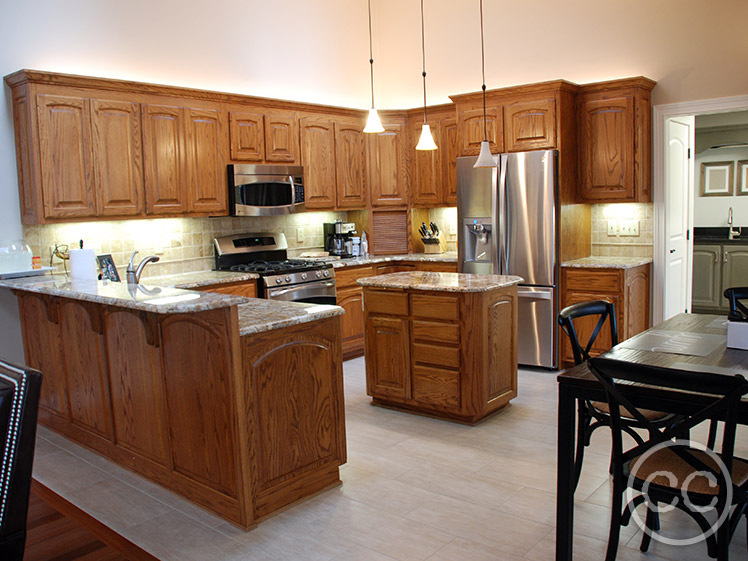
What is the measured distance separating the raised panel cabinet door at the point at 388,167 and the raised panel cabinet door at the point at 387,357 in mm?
2425

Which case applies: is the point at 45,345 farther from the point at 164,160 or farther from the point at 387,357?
the point at 387,357

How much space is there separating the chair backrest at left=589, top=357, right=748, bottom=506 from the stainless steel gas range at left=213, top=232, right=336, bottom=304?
3.49 metres

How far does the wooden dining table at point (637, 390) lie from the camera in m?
2.22

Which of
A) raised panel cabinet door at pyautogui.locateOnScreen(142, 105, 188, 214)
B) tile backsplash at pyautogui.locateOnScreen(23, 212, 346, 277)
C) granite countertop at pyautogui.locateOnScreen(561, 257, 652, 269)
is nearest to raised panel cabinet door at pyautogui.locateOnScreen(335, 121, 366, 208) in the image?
tile backsplash at pyautogui.locateOnScreen(23, 212, 346, 277)

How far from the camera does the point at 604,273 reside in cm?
533

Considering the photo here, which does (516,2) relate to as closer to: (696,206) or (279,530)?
(696,206)

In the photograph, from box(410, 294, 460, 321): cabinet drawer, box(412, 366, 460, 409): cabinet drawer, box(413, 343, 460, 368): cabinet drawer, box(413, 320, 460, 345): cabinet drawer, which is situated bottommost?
box(412, 366, 460, 409): cabinet drawer

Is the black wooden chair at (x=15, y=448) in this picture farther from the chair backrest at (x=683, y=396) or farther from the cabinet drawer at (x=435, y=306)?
the cabinet drawer at (x=435, y=306)

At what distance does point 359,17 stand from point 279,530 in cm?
572

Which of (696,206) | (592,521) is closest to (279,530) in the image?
(592,521)

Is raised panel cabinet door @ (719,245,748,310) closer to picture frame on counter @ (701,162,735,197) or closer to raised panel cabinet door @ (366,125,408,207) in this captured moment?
picture frame on counter @ (701,162,735,197)

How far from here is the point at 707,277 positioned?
7.95 m

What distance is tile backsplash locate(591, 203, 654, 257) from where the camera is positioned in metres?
5.76

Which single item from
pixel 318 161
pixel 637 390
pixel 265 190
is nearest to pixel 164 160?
pixel 265 190
